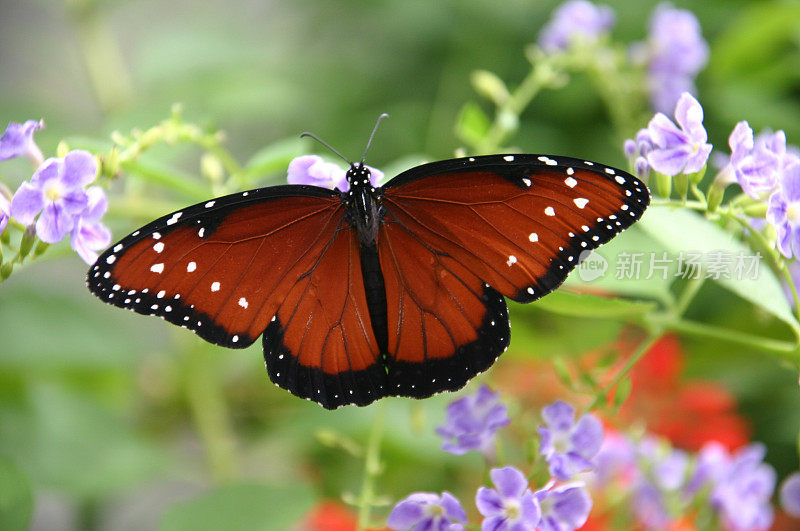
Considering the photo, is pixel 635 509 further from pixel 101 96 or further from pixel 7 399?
pixel 101 96

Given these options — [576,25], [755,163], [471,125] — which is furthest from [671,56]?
[755,163]

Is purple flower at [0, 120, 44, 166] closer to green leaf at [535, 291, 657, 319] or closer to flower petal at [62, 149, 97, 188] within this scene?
flower petal at [62, 149, 97, 188]

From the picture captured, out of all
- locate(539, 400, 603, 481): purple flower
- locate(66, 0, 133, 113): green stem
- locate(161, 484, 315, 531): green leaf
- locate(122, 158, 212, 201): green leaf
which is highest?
locate(66, 0, 133, 113): green stem

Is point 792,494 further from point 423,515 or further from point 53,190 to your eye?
point 53,190

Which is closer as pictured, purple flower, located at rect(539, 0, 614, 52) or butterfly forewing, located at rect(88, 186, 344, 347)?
butterfly forewing, located at rect(88, 186, 344, 347)

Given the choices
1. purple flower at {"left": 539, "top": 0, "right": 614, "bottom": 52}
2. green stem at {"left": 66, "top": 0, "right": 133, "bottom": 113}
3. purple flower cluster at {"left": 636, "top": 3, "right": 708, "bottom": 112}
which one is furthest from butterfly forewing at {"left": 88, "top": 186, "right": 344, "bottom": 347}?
green stem at {"left": 66, "top": 0, "right": 133, "bottom": 113}

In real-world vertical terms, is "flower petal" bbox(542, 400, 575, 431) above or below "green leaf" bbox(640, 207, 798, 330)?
below

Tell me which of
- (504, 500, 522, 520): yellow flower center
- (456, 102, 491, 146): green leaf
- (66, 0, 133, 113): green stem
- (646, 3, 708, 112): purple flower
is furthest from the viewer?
(66, 0, 133, 113): green stem
